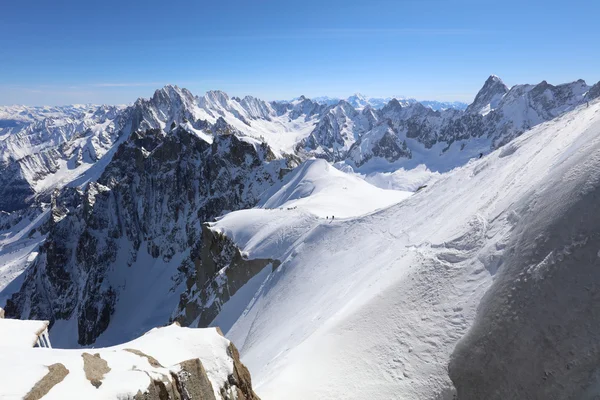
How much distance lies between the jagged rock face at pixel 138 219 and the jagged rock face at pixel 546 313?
A: 272ft

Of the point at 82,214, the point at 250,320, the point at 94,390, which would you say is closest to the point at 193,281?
the point at 250,320

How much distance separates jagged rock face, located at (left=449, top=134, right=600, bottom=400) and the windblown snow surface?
2.78 ft

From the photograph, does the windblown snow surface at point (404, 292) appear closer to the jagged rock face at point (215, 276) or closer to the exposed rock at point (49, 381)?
the jagged rock face at point (215, 276)

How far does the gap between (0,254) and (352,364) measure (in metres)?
244

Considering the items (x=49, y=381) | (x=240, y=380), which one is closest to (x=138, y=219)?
(x=240, y=380)

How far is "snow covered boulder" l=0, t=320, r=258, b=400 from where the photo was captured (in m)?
9.96

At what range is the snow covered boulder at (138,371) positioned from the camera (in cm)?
996

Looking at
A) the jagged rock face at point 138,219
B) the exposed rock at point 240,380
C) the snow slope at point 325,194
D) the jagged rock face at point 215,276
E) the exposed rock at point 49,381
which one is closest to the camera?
the exposed rock at point 49,381

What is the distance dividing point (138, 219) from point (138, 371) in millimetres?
124975

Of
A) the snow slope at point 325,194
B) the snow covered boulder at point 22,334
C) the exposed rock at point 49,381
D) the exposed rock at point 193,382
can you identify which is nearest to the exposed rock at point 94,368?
the exposed rock at point 49,381

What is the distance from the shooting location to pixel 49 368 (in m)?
10.5

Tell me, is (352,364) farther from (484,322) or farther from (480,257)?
(480,257)

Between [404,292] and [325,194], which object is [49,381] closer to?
[404,292]

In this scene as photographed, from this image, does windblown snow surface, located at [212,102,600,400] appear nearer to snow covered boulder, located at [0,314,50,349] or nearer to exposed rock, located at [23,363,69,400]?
exposed rock, located at [23,363,69,400]
